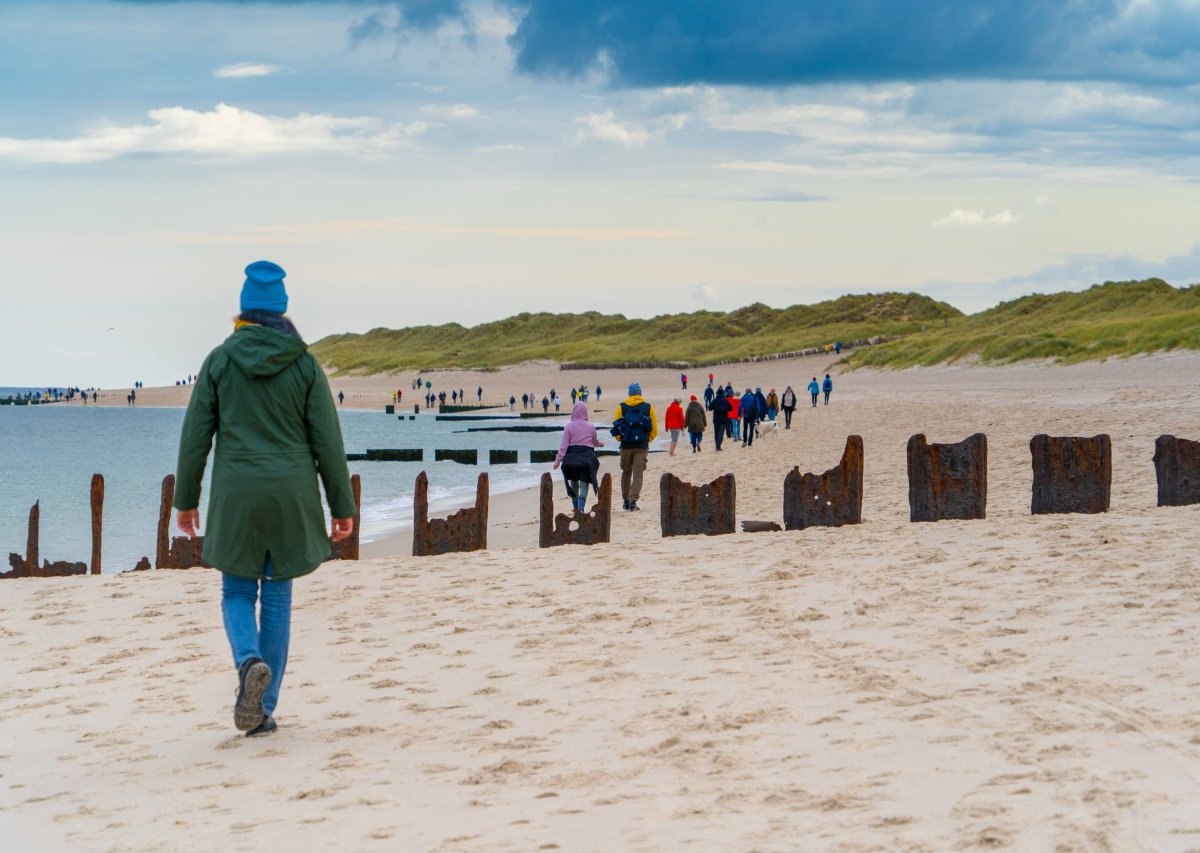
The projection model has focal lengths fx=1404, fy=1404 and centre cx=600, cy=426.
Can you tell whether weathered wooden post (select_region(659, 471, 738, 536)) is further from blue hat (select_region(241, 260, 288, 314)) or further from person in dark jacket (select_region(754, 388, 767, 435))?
person in dark jacket (select_region(754, 388, 767, 435))

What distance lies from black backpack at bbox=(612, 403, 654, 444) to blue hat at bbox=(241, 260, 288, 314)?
12.9 m

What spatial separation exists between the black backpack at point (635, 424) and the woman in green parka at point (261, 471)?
12.9 metres

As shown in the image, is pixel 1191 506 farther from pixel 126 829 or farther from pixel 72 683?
pixel 126 829

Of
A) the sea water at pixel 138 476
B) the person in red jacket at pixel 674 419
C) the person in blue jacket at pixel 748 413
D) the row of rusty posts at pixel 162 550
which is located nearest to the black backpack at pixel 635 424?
the sea water at pixel 138 476

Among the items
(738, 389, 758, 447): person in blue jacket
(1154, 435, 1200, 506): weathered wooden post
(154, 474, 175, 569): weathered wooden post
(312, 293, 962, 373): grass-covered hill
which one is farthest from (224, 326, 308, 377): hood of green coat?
(312, 293, 962, 373): grass-covered hill

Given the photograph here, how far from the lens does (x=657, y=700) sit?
21.0 ft

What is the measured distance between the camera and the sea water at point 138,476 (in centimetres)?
2741

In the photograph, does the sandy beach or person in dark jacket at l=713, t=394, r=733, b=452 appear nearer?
the sandy beach

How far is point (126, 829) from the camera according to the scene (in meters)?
4.89

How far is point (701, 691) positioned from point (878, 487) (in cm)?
1293

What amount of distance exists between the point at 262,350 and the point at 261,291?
0.32 m

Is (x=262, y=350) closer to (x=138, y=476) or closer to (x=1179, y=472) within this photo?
(x=1179, y=472)

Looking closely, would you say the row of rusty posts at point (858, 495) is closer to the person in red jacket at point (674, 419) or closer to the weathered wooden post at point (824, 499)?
the weathered wooden post at point (824, 499)

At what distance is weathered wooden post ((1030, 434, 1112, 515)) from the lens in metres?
12.6
